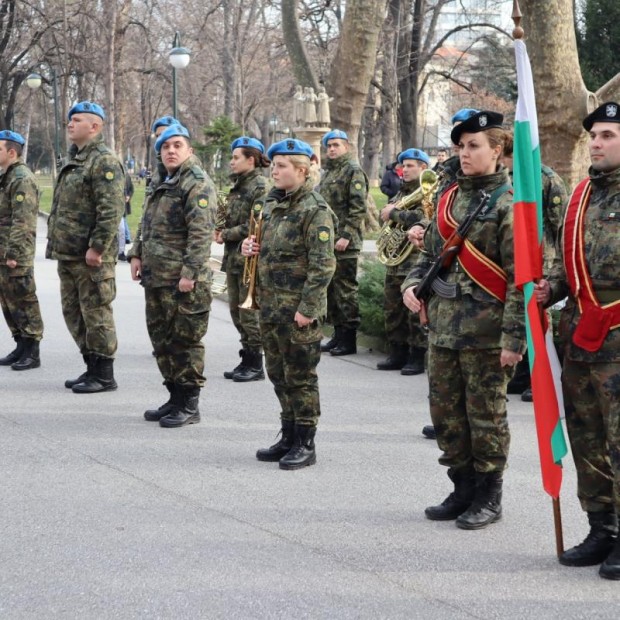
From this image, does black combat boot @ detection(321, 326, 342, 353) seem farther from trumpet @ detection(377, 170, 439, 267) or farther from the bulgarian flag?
the bulgarian flag

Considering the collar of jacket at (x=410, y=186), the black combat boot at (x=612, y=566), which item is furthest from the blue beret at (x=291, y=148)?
the collar of jacket at (x=410, y=186)

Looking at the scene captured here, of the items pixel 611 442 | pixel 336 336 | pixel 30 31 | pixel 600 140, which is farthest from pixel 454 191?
pixel 30 31

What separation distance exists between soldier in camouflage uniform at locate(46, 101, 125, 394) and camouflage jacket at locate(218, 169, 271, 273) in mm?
1089

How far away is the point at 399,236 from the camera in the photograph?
9055 mm

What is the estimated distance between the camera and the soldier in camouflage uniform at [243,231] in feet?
28.5

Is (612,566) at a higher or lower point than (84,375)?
lower

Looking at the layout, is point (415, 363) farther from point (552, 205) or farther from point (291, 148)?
point (291, 148)

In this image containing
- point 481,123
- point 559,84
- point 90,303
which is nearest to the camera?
point 481,123

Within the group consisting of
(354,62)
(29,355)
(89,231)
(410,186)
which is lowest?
(29,355)

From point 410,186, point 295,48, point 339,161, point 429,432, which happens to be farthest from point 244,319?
point 295,48

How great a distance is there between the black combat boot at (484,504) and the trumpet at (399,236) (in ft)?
12.2

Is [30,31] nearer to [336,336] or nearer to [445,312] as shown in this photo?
[336,336]

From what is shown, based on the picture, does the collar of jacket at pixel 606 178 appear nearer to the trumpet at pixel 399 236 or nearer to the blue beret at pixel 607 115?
the blue beret at pixel 607 115

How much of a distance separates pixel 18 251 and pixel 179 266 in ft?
8.71
